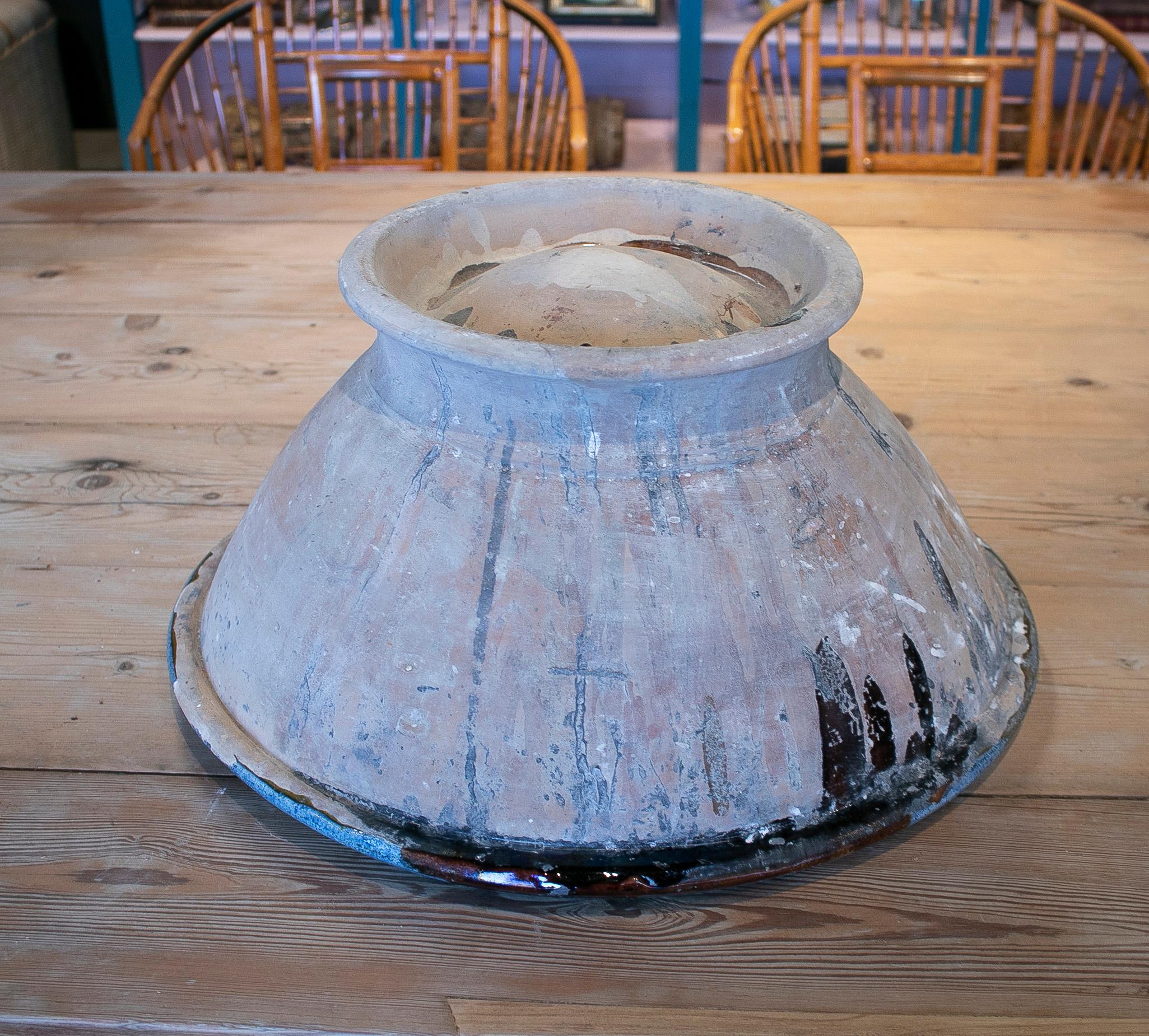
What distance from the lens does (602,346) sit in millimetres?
580

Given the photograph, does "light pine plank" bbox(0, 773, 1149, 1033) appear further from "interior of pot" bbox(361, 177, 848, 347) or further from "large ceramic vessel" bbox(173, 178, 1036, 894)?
"interior of pot" bbox(361, 177, 848, 347)

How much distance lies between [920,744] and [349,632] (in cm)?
31

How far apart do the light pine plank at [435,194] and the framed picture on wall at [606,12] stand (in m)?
1.38

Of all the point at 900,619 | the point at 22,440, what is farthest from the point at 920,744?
the point at 22,440

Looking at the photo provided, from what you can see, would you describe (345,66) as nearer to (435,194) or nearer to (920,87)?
(435,194)

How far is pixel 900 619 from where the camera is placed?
601mm

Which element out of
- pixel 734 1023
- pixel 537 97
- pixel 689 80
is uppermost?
pixel 537 97

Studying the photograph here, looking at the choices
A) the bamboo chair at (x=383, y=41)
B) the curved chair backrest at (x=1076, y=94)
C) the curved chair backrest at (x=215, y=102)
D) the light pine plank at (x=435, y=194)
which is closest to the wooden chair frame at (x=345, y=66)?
the curved chair backrest at (x=215, y=102)

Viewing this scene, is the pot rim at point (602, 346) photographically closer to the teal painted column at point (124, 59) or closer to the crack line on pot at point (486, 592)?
the crack line on pot at point (486, 592)

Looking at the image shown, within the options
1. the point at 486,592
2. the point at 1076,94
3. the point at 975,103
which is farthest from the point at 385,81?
the point at 975,103

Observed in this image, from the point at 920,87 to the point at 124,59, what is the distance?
2.00 m

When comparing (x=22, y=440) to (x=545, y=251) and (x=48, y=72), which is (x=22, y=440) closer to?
(x=545, y=251)

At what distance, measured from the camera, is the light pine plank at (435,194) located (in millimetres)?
1475

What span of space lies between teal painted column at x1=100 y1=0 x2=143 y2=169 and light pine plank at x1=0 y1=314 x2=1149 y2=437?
5.60 ft
